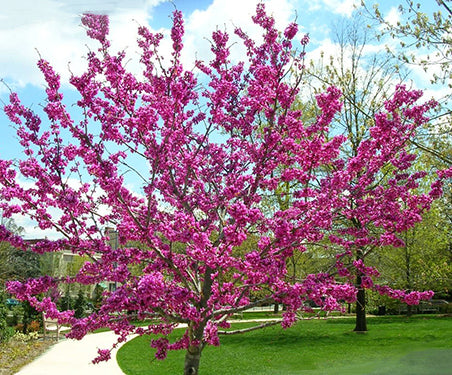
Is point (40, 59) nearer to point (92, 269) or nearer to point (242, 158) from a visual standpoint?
point (92, 269)

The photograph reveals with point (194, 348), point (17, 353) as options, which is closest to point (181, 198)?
point (194, 348)

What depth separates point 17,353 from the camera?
12766 millimetres

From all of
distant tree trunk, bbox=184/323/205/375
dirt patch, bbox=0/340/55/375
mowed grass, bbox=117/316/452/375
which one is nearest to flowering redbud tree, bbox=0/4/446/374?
distant tree trunk, bbox=184/323/205/375

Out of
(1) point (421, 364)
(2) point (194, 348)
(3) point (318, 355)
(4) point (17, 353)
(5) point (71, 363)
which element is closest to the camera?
(2) point (194, 348)

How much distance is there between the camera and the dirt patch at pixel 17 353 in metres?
11.0

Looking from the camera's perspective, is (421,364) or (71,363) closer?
(421,364)

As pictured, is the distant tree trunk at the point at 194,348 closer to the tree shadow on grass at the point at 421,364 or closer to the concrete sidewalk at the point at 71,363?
the concrete sidewalk at the point at 71,363

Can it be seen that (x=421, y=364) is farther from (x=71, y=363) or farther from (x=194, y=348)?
(x=71, y=363)

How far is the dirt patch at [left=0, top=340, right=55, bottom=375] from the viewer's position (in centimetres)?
1101

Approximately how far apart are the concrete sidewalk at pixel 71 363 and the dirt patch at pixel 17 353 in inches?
8.2

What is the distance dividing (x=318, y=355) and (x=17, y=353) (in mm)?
8616

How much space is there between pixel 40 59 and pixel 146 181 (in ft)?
5.56

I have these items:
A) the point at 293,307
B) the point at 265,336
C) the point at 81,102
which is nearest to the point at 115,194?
the point at 81,102

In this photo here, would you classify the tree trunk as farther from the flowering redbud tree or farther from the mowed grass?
the mowed grass
